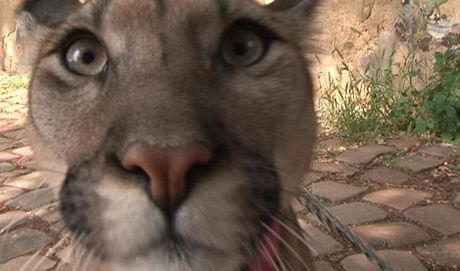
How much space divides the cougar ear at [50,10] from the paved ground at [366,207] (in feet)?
2.84

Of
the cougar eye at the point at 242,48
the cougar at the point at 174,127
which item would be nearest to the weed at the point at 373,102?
the cougar at the point at 174,127

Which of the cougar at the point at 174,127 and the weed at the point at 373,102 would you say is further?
the weed at the point at 373,102

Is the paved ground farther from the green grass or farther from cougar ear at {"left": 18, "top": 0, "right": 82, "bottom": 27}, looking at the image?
cougar ear at {"left": 18, "top": 0, "right": 82, "bottom": 27}

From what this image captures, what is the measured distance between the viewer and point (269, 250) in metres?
1.94

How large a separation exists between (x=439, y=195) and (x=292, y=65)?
275 centimetres

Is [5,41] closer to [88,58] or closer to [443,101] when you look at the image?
[443,101]

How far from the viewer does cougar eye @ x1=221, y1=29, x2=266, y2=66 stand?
1.94 metres

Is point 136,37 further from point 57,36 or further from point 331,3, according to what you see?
point 331,3

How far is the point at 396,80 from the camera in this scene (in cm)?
605

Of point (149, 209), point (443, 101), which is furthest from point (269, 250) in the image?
point (443, 101)

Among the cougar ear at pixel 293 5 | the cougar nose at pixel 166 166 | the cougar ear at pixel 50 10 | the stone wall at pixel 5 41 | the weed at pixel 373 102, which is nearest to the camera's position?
the cougar nose at pixel 166 166

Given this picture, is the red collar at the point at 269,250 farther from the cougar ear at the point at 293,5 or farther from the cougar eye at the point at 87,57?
the cougar ear at the point at 293,5

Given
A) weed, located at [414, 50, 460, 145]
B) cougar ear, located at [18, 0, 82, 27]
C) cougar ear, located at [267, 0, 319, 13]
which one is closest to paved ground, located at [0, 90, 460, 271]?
weed, located at [414, 50, 460, 145]

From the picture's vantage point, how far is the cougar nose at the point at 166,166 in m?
1.42
